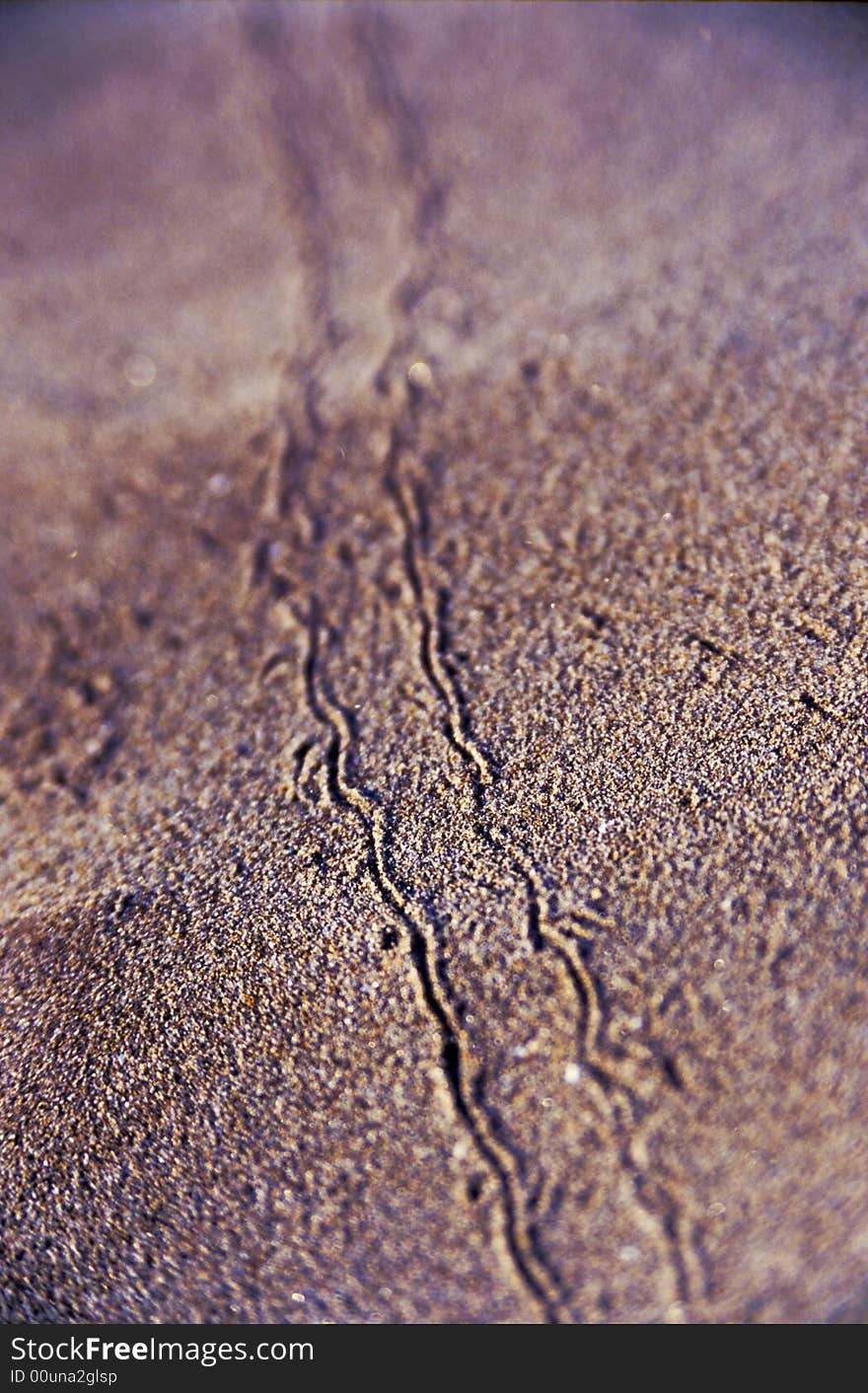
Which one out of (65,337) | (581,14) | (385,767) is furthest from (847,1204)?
(581,14)

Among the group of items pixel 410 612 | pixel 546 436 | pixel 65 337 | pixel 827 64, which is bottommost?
pixel 410 612

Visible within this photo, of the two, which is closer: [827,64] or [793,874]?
[793,874]

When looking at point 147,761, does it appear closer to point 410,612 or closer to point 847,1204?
point 410,612
